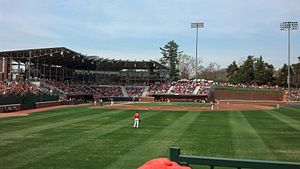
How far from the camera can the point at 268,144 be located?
60.0 ft

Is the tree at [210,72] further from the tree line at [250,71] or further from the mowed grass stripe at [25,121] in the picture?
the mowed grass stripe at [25,121]

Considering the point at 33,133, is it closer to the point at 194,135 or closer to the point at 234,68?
the point at 194,135

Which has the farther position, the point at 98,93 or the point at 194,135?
the point at 98,93

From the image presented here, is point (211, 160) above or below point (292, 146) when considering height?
above

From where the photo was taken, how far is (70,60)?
76.0 metres

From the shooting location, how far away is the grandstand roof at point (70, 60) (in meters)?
62.0

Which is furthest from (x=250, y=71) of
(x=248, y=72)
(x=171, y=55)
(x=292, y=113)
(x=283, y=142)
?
(x=283, y=142)

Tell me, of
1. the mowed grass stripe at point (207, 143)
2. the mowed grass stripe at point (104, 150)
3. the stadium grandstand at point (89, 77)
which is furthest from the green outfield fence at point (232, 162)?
the stadium grandstand at point (89, 77)

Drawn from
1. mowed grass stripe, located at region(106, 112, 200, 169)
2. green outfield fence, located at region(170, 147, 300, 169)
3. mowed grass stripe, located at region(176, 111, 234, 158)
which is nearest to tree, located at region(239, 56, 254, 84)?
mowed grass stripe, located at region(176, 111, 234, 158)

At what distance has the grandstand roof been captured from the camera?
203ft

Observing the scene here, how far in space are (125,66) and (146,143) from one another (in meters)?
75.9

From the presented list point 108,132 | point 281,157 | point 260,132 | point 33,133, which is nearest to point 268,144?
point 281,157

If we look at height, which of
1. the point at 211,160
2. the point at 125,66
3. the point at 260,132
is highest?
the point at 125,66

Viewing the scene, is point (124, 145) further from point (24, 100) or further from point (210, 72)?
point (210, 72)
